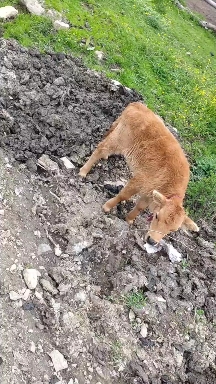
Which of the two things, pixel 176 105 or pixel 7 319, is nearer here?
pixel 7 319

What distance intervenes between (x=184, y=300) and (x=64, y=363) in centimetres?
287

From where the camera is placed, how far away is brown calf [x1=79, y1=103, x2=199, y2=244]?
8.41 m

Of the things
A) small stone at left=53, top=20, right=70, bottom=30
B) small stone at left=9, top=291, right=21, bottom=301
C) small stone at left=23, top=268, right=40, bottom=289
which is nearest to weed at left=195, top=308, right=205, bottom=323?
small stone at left=23, top=268, right=40, bottom=289

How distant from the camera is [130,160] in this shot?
988cm

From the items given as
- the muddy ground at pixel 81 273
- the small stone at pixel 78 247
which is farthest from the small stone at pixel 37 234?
the small stone at pixel 78 247

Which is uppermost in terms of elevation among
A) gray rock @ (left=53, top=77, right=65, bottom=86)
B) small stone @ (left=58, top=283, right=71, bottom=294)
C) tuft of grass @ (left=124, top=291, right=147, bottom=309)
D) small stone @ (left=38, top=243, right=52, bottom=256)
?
gray rock @ (left=53, top=77, right=65, bottom=86)

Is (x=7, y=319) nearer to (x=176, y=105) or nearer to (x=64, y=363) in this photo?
(x=64, y=363)

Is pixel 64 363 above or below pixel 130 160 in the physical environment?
below

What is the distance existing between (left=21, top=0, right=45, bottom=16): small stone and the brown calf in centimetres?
622

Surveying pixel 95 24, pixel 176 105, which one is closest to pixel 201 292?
pixel 176 105

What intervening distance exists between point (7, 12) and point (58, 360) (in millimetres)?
10351

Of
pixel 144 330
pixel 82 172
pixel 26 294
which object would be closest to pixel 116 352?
pixel 144 330

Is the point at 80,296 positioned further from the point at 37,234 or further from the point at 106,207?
the point at 106,207

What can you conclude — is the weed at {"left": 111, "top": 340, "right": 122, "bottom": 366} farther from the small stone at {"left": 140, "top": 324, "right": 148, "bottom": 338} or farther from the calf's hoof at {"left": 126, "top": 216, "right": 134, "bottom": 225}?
the calf's hoof at {"left": 126, "top": 216, "right": 134, "bottom": 225}
